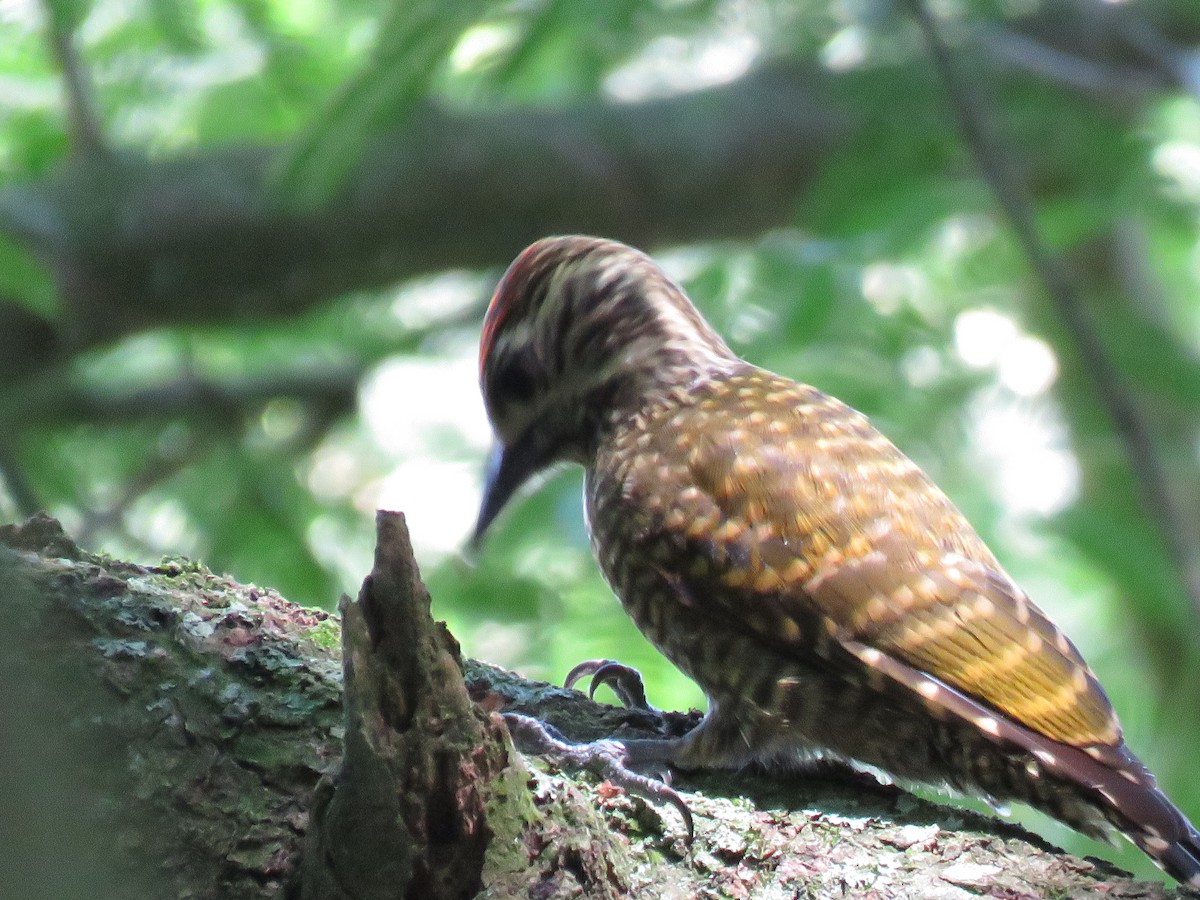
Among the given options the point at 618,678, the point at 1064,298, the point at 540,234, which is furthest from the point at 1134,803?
the point at 540,234

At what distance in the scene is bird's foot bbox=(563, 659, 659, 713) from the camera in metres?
2.81

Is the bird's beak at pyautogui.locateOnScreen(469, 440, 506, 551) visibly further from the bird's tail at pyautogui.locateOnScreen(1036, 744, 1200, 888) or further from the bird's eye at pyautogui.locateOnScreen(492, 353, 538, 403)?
the bird's tail at pyautogui.locateOnScreen(1036, 744, 1200, 888)

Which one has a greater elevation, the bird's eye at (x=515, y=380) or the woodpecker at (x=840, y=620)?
the bird's eye at (x=515, y=380)

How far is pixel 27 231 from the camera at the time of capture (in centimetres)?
453

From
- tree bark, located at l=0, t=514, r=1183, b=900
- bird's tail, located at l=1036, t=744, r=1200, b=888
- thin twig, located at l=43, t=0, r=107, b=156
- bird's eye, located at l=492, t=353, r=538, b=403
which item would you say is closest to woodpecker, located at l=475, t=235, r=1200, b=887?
bird's tail, located at l=1036, t=744, r=1200, b=888

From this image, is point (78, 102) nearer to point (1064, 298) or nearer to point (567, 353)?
point (567, 353)

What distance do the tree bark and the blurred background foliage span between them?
3.61ft

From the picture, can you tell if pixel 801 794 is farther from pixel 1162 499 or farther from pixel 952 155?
pixel 952 155

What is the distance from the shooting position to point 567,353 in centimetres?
300

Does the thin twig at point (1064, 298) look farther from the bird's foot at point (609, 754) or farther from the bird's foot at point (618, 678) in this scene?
the bird's foot at point (609, 754)

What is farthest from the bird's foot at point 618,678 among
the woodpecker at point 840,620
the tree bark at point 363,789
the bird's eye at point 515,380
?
the bird's eye at point 515,380

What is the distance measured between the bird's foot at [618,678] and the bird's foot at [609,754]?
51cm

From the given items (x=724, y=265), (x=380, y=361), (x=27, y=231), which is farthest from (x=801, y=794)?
(x=27, y=231)

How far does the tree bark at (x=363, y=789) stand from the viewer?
5.06ft
